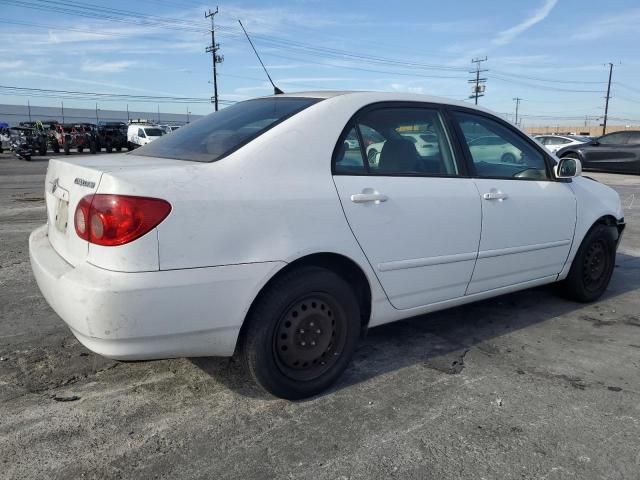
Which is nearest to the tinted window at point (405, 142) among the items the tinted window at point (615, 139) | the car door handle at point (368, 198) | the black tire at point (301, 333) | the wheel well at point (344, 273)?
the car door handle at point (368, 198)

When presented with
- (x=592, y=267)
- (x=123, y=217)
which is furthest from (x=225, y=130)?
(x=592, y=267)

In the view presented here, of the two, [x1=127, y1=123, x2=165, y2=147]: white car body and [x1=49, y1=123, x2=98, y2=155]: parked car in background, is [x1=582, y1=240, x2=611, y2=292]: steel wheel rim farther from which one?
[x1=127, y1=123, x2=165, y2=147]: white car body

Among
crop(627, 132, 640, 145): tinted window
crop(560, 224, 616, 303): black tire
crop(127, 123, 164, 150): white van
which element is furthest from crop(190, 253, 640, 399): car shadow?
→ crop(127, 123, 164, 150): white van

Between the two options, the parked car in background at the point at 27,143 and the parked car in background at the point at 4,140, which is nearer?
the parked car in background at the point at 27,143

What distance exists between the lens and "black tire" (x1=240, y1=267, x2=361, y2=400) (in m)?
2.54

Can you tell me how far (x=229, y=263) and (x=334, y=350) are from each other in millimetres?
856

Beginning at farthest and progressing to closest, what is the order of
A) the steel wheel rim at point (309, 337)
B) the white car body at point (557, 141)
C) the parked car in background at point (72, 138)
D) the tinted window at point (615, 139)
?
the parked car in background at point (72, 138) → the white car body at point (557, 141) → the tinted window at point (615, 139) → the steel wheel rim at point (309, 337)

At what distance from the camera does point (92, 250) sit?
227 cm

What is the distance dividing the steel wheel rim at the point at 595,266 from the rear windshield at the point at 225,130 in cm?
282

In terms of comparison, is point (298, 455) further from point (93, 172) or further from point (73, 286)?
point (93, 172)

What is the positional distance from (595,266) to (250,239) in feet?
11.0

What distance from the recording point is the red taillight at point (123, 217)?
2.19 metres

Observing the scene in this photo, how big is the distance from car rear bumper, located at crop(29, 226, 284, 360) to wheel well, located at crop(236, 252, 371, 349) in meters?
0.09

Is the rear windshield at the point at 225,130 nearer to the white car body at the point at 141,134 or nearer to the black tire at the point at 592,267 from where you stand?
the black tire at the point at 592,267
